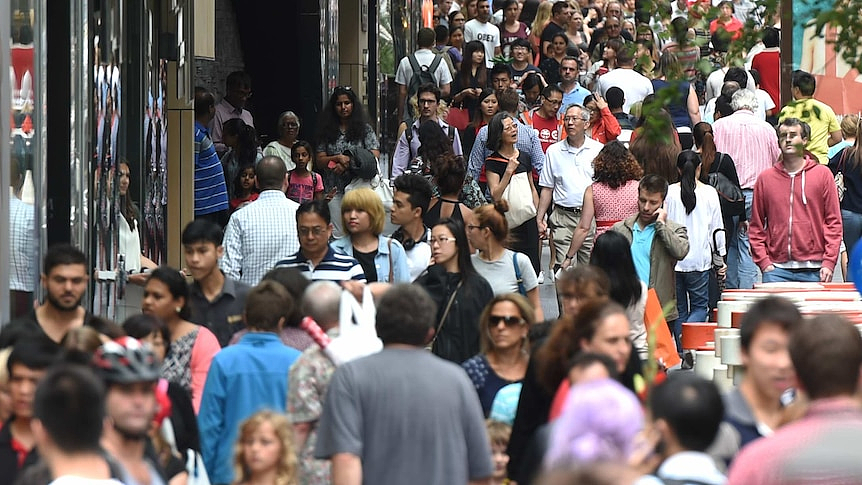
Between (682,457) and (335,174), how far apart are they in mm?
9250

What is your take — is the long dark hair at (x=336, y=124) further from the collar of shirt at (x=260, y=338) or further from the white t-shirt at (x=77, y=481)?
the white t-shirt at (x=77, y=481)

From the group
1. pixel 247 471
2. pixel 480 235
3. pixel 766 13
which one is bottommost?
pixel 247 471

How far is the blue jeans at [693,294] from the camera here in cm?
1345

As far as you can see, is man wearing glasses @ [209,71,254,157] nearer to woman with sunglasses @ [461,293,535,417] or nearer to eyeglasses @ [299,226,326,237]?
eyeglasses @ [299,226,326,237]

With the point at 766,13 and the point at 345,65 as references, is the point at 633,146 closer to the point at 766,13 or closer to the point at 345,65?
the point at 766,13

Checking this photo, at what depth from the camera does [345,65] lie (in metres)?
23.0

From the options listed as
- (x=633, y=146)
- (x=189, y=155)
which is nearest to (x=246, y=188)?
(x=189, y=155)

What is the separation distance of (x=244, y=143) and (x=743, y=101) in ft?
14.1

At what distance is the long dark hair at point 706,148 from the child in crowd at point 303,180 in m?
2.98

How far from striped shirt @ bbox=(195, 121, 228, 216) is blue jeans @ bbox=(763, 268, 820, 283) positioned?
4.87m

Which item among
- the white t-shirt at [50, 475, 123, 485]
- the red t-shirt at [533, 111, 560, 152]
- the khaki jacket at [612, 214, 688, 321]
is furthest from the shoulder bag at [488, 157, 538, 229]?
the white t-shirt at [50, 475, 123, 485]

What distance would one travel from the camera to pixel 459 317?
9.91 metres

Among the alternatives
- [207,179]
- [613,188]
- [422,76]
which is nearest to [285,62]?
[422,76]

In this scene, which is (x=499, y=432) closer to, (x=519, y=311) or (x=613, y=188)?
(x=519, y=311)
